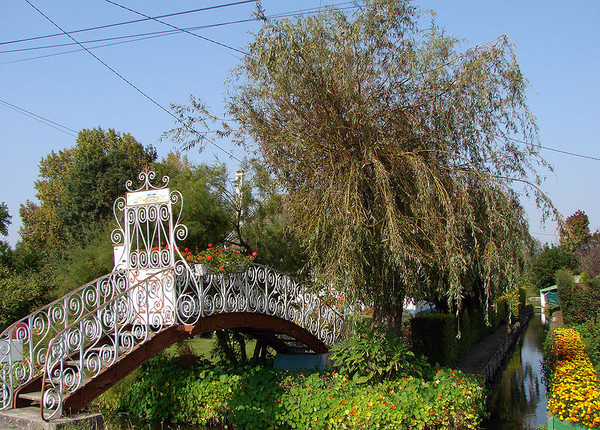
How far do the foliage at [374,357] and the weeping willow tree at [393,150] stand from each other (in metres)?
0.68

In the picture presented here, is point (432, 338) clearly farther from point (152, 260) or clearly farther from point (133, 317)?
point (133, 317)

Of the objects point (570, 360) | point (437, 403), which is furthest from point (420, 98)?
point (570, 360)

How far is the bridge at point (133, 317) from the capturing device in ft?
23.1

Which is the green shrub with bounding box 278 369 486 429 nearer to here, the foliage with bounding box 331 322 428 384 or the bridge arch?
the foliage with bounding box 331 322 428 384

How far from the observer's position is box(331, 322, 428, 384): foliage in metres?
9.33

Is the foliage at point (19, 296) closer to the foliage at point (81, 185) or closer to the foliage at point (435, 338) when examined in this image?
the foliage at point (81, 185)

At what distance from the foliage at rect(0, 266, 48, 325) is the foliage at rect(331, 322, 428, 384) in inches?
533

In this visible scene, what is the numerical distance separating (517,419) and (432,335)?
3.48 m

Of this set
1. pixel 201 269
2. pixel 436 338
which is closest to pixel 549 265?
pixel 436 338

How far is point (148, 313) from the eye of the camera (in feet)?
26.2

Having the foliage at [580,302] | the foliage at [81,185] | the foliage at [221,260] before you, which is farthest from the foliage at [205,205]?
the foliage at [580,302]

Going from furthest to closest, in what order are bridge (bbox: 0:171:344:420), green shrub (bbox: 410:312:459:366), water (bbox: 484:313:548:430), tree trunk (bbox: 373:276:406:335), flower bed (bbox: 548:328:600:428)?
green shrub (bbox: 410:312:459:366)
water (bbox: 484:313:548:430)
tree trunk (bbox: 373:276:406:335)
flower bed (bbox: 548:328:600:428)
bridge (bbox: 0:171:344:420)

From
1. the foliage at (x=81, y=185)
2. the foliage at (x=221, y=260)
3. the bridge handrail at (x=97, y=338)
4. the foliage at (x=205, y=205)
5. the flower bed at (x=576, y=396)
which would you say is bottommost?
the flower bed at (x=576, y=396)

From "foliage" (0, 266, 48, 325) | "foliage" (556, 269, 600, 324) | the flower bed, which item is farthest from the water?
"foliage" (0, 266, 48, 325)
